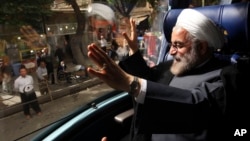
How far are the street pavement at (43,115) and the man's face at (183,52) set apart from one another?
2.97 ft

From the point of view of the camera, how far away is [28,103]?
8.98ft

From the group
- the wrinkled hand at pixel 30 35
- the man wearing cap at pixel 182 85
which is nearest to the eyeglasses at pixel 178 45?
the man wearing cap at pixel 182 85

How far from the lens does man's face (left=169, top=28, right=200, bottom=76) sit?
3.57 feet

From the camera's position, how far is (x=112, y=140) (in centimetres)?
172

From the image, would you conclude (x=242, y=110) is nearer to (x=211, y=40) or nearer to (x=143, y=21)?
(x=211, y=40)

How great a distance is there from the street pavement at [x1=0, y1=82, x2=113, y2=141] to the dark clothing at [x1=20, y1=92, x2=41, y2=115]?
4cm

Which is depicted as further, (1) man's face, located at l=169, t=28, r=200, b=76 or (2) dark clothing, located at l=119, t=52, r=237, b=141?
(1) man's face, located at l=169, t=28, r=200, b=76

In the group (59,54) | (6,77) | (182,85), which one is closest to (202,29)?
(182,85)

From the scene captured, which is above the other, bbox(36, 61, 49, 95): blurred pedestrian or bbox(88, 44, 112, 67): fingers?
bbox(88, 44, 112, 67): fingers

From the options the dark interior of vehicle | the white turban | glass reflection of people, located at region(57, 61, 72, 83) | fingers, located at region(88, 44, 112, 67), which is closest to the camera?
fingers, located at region(88, 44, 112, 67)

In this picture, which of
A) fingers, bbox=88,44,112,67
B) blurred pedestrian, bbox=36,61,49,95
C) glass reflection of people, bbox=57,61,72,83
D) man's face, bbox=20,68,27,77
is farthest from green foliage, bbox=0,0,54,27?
fingers, bbox=88,44,112,67

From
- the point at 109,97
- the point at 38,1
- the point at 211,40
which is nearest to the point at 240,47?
the point at 211,40

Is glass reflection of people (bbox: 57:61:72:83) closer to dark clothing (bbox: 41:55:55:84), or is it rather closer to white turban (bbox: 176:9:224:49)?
dark clothing (bbox: 41:55:55:84)

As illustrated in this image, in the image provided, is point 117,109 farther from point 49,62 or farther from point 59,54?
point 49,62
